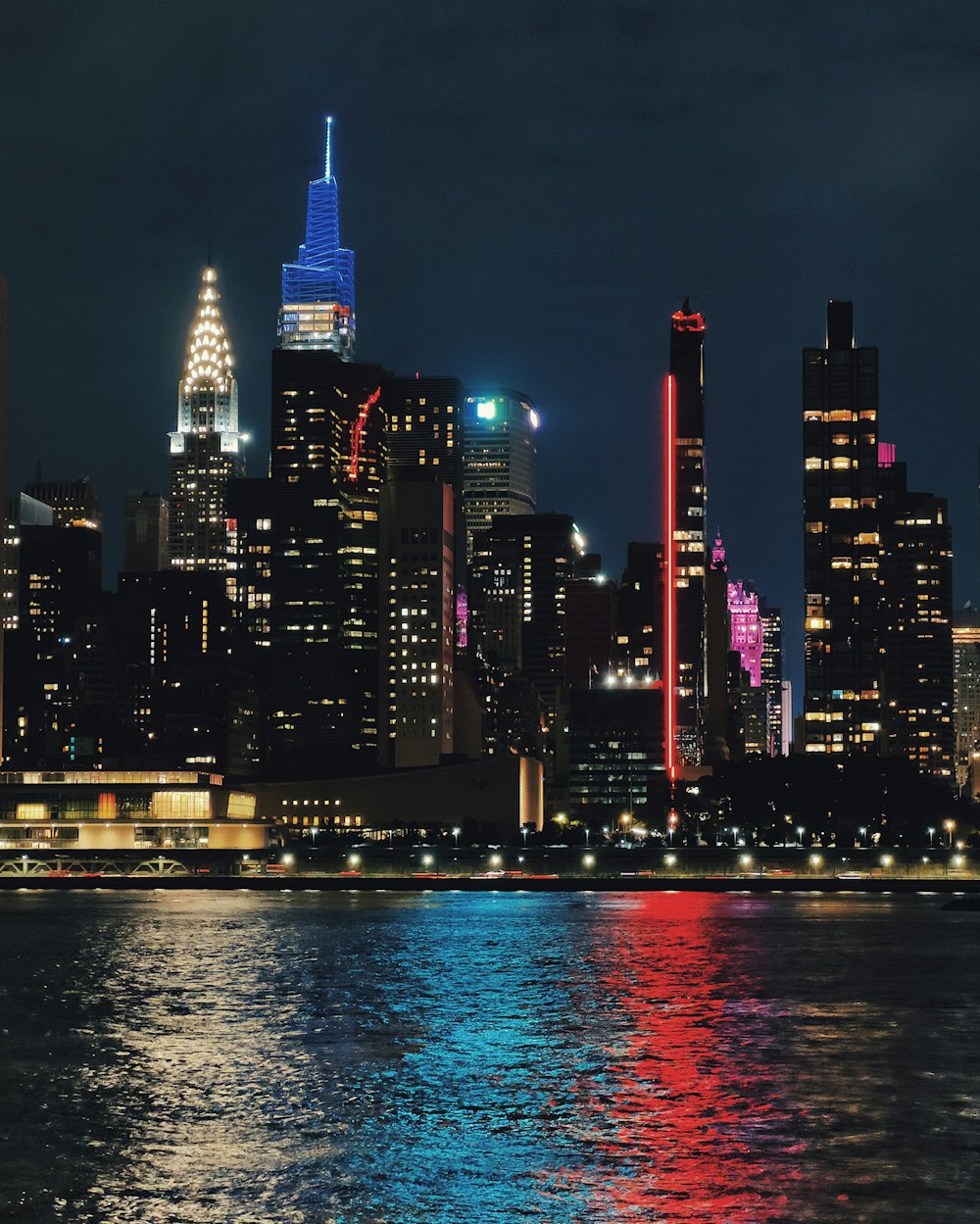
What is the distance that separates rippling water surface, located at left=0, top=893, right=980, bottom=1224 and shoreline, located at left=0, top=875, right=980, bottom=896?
2993 inches

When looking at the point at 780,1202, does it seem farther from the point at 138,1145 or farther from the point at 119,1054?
the point at 119,1054

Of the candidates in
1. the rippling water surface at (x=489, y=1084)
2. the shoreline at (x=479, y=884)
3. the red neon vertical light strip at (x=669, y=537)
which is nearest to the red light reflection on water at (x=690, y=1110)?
the rippling water surface at (x=489, y=1084)

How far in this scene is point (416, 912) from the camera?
12125 centimetres

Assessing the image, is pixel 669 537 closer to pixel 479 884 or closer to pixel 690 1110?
pixel 479 884

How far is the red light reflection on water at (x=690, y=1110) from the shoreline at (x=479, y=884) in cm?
9351

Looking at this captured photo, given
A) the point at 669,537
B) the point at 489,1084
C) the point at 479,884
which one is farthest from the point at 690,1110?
the point at 669,537

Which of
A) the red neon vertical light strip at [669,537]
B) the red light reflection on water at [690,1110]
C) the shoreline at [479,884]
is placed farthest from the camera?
the red neon vertical light strip at [669,537]

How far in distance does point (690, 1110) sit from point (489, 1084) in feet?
17.9

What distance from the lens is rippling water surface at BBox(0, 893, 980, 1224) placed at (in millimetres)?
25859

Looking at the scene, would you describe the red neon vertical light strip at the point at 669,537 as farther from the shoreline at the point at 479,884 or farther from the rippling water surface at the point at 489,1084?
the rippling water surface at the point at 489,1084

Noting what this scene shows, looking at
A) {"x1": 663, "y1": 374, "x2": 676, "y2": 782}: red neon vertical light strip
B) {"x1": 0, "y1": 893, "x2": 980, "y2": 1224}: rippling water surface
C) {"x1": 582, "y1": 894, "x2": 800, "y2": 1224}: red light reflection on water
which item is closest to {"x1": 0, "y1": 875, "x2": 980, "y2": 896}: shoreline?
{"x1": 663, "y1": 374, "x2": 676, "y2": 782}: red neon vertical light strip

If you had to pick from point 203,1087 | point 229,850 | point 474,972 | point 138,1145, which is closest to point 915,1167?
point 138,1145

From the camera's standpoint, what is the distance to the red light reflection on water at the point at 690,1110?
83.7ft

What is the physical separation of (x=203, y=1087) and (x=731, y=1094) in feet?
34.8
